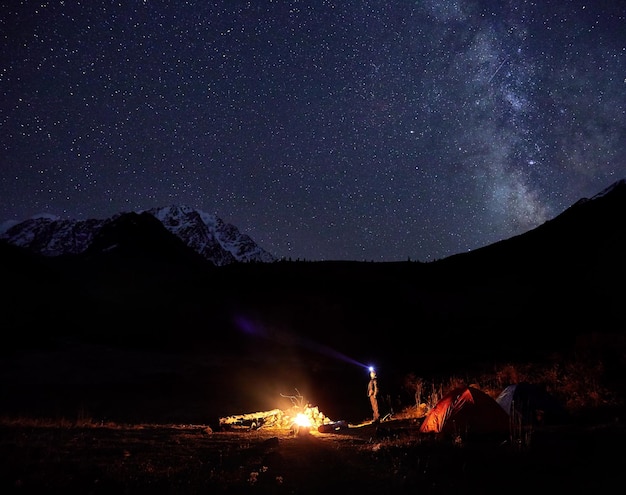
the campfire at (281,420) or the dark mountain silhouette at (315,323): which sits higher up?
the dark mountain silhouette at (315,323)

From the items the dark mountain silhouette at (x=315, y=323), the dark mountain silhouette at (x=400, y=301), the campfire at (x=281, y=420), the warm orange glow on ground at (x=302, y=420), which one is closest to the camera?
the campfire at (x=281, y=420)

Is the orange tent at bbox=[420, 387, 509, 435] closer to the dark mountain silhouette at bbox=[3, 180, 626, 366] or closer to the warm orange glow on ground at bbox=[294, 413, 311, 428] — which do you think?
the warm orange glow on ground at bbox=[294, 413, 311, 428]

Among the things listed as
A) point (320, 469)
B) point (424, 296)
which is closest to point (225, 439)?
point (320, 469)

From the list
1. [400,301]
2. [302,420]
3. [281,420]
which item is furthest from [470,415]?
[400,301]

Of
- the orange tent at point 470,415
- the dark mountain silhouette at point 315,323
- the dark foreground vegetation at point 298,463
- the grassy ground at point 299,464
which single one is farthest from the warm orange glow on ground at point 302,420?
the grassy ground at point 299,464

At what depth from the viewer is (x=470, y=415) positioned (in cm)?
1216

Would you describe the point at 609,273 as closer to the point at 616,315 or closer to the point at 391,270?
the point at 616,315

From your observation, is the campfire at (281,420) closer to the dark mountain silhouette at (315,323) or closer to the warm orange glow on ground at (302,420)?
the warm orange glow on ground at (302,420)

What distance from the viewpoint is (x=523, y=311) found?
165 ft

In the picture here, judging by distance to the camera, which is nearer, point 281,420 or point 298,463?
point 298,463

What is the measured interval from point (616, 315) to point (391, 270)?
30552 millimetres

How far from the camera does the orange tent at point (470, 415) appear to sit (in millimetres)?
11992

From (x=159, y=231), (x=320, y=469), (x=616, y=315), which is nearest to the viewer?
(x=320, y=469)

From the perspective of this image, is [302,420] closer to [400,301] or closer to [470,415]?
[470,415]
